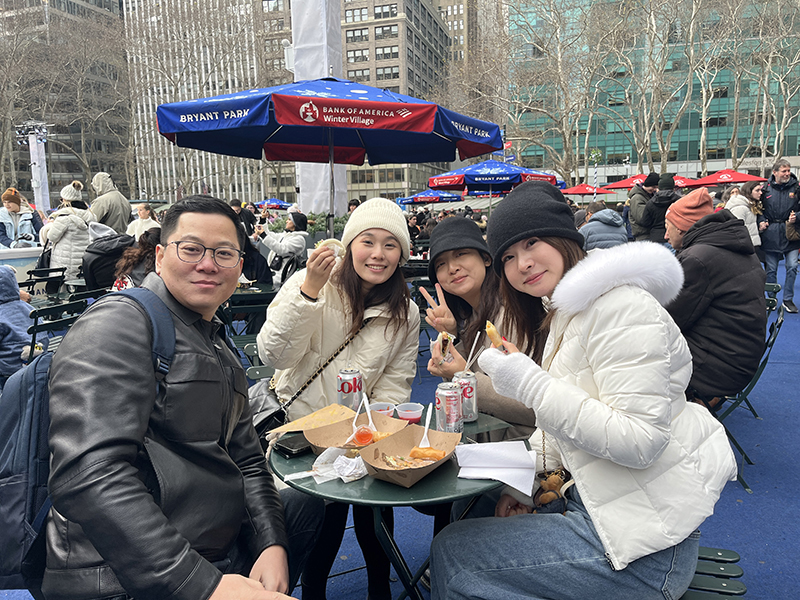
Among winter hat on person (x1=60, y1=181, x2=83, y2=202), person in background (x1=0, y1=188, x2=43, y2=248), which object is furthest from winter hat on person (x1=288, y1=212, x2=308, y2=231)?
A: person in background (x1=0, y1=188, x2=43, y2=248)

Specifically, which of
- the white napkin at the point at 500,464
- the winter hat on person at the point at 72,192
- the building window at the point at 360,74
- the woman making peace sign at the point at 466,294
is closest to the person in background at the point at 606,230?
the woman making peace sign at the point at 466,294

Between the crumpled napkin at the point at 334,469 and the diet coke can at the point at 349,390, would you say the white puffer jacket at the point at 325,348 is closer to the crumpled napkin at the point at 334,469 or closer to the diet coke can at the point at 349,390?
the diet coke can at the point at 349,390

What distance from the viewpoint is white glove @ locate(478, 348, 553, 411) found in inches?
61.3

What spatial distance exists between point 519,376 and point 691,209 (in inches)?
140

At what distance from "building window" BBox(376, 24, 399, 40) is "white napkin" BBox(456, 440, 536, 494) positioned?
78577 mm

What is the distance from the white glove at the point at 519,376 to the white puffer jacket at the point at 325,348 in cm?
117

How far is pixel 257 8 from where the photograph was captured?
32.1 m

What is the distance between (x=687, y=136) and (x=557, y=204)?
67.4 m

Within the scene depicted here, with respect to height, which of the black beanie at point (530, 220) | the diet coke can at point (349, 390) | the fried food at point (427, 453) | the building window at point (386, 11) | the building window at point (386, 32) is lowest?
the fried food at point (427, 453)

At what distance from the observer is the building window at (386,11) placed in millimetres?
70562

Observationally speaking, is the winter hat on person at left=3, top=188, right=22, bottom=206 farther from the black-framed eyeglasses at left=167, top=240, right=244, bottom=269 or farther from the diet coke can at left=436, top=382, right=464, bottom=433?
the diet coke can at left=436, top=382, right=464, bottom=433

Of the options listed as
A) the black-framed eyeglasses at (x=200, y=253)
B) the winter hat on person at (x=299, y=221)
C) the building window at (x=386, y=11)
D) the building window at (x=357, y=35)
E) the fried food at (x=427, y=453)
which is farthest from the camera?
the building window at (x=357, y=35)

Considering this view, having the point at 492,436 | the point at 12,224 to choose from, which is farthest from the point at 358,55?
the point at 492,436

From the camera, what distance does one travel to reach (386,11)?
71250 millimetres
